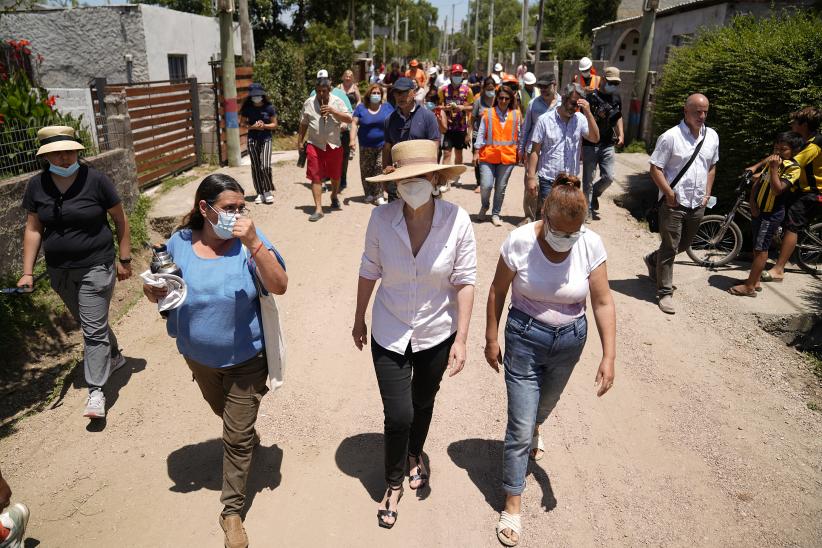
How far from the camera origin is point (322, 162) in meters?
9.12

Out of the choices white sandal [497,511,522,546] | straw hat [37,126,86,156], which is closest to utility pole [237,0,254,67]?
straw hat [37,126,86,156]

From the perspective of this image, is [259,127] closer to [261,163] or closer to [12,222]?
[261,163]

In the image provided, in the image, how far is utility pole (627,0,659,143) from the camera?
13.9 m

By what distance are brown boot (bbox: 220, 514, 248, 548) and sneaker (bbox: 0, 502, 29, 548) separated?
91cm

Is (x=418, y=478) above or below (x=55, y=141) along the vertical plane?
Result: below

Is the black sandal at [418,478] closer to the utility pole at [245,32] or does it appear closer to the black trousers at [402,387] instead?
the black trousers at [402,387]

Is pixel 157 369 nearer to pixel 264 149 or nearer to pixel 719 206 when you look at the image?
pixel 264 149

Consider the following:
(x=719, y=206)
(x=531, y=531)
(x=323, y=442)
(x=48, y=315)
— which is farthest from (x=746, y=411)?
(x=48, y=315)

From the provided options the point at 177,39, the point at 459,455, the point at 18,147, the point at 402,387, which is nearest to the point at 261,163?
the point at 18,147

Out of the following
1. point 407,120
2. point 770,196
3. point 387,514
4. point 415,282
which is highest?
point 407,120

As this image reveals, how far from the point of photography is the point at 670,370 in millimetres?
5281

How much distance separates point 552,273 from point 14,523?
2.75 meters

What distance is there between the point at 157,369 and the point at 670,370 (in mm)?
4300

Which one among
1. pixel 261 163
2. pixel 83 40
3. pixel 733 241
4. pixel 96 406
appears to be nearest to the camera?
pixel 96 406
